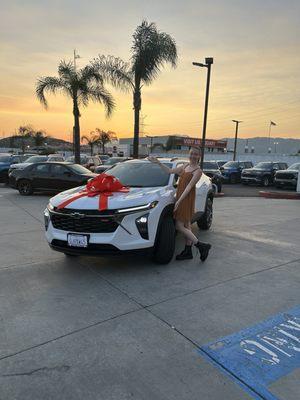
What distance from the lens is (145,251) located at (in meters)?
4.98

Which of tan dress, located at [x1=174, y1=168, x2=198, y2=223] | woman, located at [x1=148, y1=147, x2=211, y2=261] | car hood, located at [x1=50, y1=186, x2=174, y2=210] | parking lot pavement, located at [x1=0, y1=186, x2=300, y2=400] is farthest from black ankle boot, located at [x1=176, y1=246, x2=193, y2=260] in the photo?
car hood, located at [x1=50, y1=186, x2=174, y2=210]

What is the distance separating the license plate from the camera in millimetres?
4773

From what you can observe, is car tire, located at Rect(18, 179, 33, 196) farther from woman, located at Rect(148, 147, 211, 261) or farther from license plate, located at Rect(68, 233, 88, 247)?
license plate, located at Rect(68, 233, 88, 247)

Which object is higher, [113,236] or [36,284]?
[113,236]

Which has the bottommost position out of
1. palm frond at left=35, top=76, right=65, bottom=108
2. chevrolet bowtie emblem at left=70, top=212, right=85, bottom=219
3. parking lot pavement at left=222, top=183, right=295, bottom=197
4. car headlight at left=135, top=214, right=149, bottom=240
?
parking lot pavement at left=222, top=183, right=295, bottom=197

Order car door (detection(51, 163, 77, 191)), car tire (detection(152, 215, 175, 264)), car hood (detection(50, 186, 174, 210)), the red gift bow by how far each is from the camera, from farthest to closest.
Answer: car door (detection(51, 163, 77, 191))
car tire (detection(152, 215, 175, 264))
the red gift bow
car hood (detection(50, 186, 174, 210))

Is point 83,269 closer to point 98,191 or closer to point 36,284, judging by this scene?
point 36,284

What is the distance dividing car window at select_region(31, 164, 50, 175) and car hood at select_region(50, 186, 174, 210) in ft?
30.8

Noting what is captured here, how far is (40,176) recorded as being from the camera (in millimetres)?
14430

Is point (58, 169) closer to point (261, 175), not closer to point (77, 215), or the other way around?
point (77, 215)

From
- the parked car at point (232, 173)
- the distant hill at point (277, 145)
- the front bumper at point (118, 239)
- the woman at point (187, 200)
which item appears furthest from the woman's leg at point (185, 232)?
the distant hill at point (277, 145)

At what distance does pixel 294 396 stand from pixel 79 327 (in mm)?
1928

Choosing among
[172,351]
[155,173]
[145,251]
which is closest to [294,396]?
[172,351]

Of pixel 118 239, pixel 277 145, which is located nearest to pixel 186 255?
pixel 118 239
